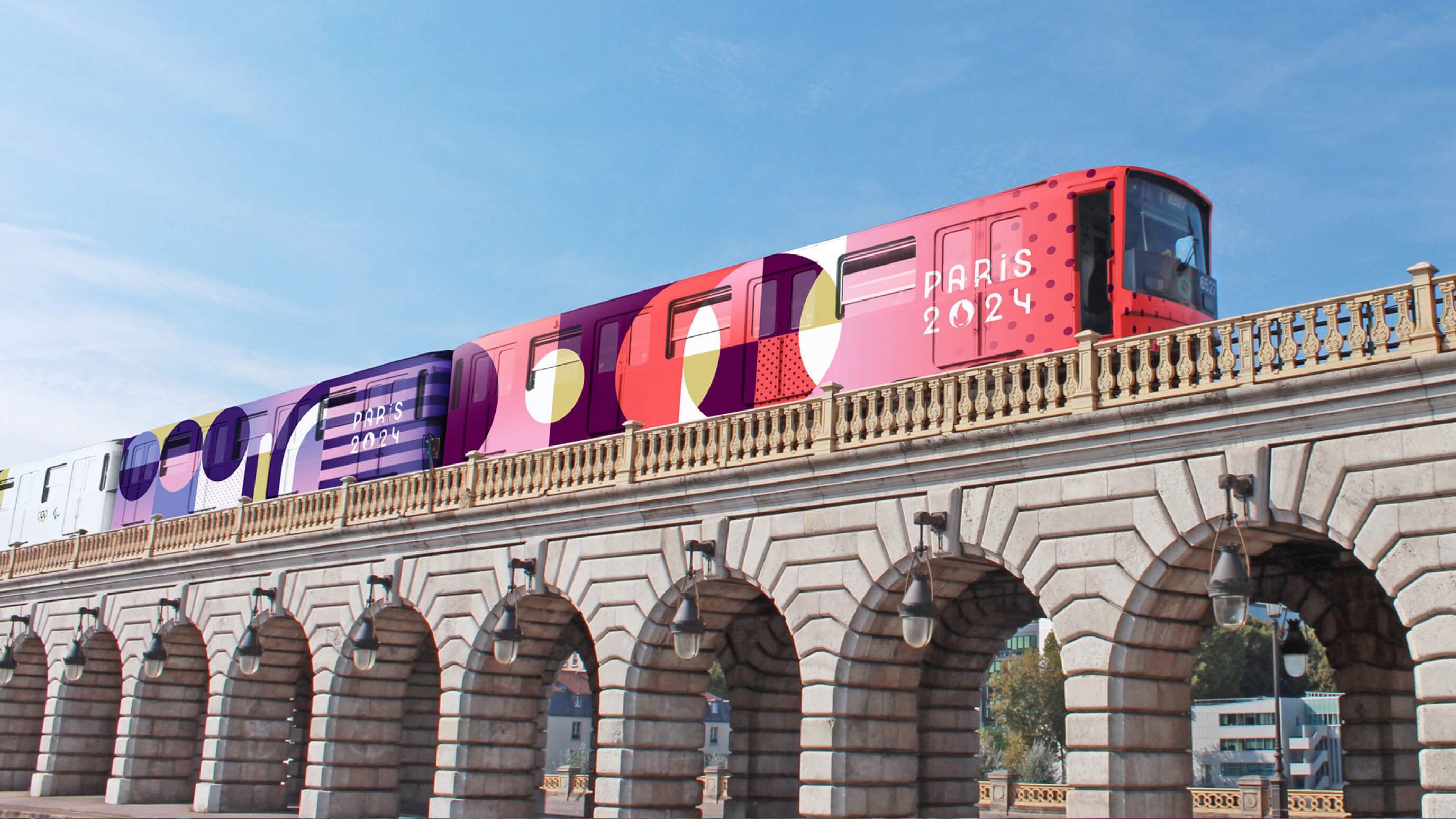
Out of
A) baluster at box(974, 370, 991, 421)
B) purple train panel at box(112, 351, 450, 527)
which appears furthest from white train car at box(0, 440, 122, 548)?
baluster at box(974, 370, 991, 421)

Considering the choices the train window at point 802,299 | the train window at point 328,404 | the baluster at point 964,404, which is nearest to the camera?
the baluster at point 964,404

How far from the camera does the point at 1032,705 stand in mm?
78562

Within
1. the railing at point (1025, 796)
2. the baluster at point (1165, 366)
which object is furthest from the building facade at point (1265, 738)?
the baluster at point (1165, 366)

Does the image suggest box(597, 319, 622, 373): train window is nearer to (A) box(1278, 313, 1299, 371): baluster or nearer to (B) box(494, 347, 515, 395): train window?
(B) box(494, 347, 515, 395): train window

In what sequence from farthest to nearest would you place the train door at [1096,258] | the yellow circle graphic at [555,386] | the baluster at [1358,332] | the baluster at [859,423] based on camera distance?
the yellow circle graphic at [555,386] → the baluster at [859,423] → the train door at [1096,258] → the baluster at [1358,332]

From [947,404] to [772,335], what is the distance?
5145 millimetres

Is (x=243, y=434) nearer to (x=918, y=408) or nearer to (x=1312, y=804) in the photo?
(x=918, y=408)

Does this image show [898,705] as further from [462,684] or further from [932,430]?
[462,684]

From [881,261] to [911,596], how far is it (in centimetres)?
712

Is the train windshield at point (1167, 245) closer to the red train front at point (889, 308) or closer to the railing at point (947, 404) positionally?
A: the red train front at point (889, 308)

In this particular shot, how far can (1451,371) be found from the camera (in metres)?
12.8

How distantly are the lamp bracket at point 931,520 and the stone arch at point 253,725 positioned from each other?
17060mm

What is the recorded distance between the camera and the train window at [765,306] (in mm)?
21750

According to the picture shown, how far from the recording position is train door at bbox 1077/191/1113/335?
1767cm
